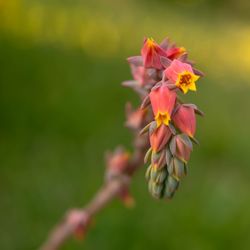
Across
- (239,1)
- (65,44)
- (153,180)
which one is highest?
(153,180)

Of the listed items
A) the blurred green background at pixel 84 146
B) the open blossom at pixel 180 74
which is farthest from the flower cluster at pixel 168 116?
the blurred green background at pixel 84 146

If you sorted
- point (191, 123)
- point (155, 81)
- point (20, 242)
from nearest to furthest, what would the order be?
point (191, 123) < point (155, 81) < point (20, 242)

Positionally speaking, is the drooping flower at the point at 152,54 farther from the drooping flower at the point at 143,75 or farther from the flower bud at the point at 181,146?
the flower bud at the point at 181,146

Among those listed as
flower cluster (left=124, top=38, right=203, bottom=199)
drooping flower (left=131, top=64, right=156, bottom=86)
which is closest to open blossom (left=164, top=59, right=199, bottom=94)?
flower cluster (left=124, top=38, right=203, bottom=199)

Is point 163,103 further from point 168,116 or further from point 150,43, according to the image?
point 150,43

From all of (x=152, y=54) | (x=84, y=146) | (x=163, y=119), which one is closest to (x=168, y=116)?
(x=163, y=119)

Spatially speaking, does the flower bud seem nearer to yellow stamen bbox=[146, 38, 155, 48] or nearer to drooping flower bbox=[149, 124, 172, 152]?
drooping flower bbox=[149, 124, 172, 152]

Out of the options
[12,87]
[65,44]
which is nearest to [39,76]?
[12,87]

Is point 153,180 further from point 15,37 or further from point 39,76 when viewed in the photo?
point 15,37
